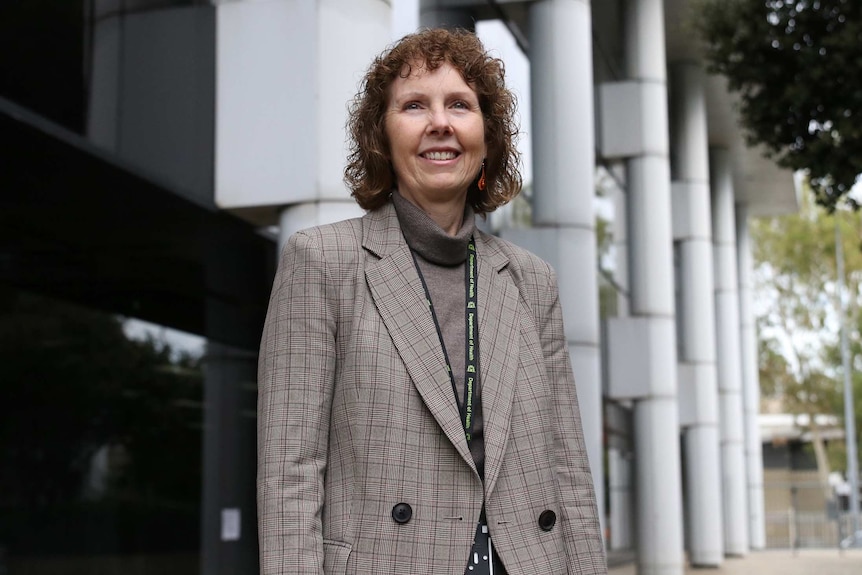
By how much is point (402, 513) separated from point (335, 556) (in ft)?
0.49

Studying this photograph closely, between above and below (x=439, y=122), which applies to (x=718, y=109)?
above

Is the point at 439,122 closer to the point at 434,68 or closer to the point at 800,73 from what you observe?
the point at 434,68

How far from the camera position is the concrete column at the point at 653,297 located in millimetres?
19094

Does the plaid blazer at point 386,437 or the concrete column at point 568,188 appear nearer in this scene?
the plaid blazer at point 386,437

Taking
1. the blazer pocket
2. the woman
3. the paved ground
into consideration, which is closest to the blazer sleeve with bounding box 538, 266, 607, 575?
the woman

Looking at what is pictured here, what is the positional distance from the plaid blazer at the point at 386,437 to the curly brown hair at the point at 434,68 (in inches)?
6.5

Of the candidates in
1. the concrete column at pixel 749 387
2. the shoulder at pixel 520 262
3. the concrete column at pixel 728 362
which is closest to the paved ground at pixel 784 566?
the concrete column at pixel 728 362

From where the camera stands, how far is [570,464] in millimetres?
2824

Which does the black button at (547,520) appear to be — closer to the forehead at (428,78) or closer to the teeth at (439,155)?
the teeth at (439,155)

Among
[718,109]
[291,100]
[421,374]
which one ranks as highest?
[718,109]

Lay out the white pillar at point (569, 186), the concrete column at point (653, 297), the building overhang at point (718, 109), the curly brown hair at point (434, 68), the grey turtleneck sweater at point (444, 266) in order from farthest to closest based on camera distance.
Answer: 1. the concrete column at point (653, 297)
2. the building overhang at point (718, 109)
3. the white pillar at point (569, 186)
4. the curly brown hair at point (434, 68)
5. the grey turtleneck sweater at point (444, 266)

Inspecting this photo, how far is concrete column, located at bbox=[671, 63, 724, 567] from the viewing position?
25156 mm

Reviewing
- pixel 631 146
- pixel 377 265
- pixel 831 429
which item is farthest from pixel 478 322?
pixel 831 429

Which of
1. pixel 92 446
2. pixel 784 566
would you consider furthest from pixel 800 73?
Result: pixel 784 566
